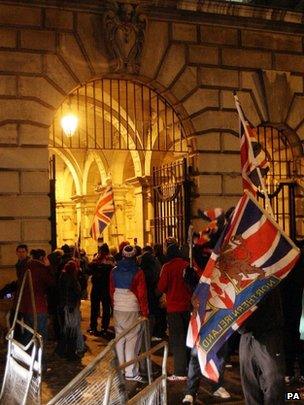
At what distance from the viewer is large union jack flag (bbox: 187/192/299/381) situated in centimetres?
539

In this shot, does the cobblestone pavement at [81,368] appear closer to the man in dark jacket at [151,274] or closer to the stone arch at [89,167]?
the man in dark jacket at [151,274]

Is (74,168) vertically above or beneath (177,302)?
above

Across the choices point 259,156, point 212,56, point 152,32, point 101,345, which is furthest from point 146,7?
point 101,345

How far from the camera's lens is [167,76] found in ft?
46.4

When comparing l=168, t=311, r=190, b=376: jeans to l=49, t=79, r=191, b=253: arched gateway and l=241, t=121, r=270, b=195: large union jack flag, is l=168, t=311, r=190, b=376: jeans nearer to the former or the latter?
l=241, t=121, r=270, b=195: large union jack flag

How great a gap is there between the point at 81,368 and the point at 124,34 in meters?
6.99

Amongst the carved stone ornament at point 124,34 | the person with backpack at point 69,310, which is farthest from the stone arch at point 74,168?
the person with backpack at point 69,310

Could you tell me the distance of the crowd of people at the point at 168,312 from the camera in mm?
5723

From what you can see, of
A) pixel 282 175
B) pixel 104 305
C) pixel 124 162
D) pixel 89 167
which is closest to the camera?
pixel 104 305

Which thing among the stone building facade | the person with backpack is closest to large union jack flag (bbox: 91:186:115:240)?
the stone building facade

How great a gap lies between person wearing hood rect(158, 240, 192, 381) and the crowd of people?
0.01 metres

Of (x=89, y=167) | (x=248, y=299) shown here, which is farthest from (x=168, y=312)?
(x=89, y=167)

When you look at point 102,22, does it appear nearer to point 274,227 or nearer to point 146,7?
point 146,7

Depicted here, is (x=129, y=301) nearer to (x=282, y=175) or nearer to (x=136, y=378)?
(x=136, y=378)
